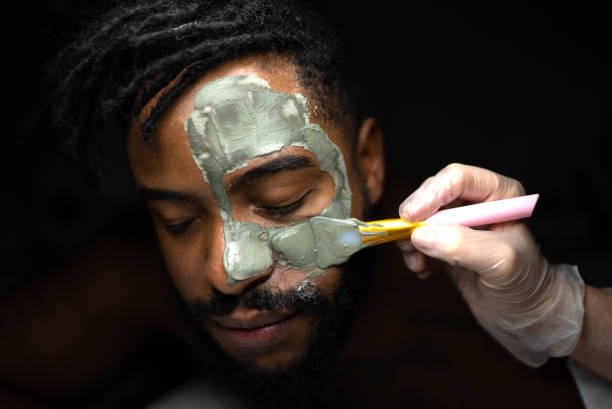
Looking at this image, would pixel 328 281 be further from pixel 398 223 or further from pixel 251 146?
pixel 251 146

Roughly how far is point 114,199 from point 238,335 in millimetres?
1301

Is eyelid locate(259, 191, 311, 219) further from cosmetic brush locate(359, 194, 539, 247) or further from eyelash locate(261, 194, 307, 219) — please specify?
cosmetic brush locate(359, 194, 539, 247)

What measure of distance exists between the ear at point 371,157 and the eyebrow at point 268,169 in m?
0.27

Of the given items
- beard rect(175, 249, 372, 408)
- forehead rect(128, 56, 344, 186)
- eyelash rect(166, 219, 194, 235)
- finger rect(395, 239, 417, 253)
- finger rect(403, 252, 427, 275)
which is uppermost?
forehead rect(128, 56, 344, 186)

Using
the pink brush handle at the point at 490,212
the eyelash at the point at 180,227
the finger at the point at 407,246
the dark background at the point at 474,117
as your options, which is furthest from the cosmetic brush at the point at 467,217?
the dark background at the point at 474,117

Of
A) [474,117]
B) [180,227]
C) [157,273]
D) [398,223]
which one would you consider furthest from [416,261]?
[474,117]

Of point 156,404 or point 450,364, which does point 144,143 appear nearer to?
point 156,404

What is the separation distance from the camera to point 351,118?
3.94 ft

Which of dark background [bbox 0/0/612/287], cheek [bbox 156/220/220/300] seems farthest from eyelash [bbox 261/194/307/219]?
dark background [bbox 0/0/612/287]

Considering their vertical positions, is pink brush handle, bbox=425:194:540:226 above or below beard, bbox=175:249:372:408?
above

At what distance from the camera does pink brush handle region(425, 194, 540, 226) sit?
37.2 inches

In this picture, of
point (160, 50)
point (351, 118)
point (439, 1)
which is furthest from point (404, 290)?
point (439, 1)

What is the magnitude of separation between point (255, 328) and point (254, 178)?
349mm

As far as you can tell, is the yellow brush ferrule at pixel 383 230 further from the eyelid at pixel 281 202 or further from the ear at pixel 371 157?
the ear at pixel 371 157
